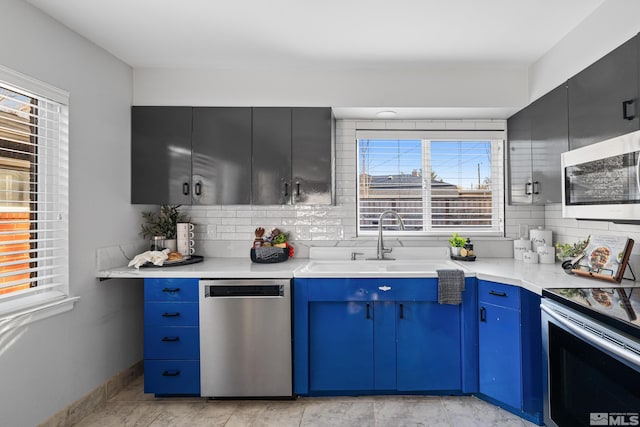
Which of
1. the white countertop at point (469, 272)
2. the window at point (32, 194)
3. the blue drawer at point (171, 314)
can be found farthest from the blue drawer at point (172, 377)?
the window at point (32, 194)

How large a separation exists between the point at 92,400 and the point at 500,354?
8.87ft

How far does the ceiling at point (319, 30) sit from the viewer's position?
80.4 inches

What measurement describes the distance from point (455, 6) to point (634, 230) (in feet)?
5.63

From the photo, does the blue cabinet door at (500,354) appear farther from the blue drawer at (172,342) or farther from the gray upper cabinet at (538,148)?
the blue drawer at (172,342)

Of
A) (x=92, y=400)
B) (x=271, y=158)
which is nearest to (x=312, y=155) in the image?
(x=271, y=158)

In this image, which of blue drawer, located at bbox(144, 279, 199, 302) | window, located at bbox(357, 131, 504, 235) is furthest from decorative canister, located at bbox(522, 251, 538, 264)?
blue drawer, located at bbox(144, 279, 199, 302)

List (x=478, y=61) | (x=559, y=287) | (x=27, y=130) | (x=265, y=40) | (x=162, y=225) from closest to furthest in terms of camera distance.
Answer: (x=559, y=287) < (x=27, y=130) < (x=265, y=40) < (x=478, y=61) < (x=162, y=225)

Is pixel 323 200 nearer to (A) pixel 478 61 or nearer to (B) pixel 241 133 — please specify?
(B) pixel 241 133

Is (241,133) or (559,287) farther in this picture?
(241,133)

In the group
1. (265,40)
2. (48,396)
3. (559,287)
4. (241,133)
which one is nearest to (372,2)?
(265,40)

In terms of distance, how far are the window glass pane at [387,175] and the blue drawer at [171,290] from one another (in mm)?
1550

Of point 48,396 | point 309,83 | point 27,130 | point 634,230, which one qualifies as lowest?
point 48,396

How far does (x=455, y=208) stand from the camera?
331 centimetres

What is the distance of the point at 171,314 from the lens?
250cm
